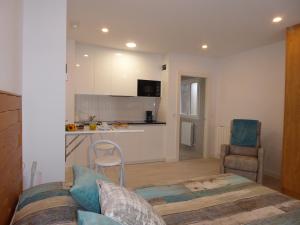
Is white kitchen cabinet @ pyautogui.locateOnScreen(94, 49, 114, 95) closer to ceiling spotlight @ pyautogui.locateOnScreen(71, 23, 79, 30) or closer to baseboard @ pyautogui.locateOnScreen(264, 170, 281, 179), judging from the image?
ceiling spotlight @ pyautogui.locateOnScreen(71, 23, 79, 30)

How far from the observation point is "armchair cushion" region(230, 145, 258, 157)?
3466 mm

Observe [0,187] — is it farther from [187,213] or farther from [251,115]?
[251,115]

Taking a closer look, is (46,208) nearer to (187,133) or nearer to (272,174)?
(272,174)

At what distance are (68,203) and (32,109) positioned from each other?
119cm

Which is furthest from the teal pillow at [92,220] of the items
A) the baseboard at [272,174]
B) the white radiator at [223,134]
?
the white radiator at [223,134]

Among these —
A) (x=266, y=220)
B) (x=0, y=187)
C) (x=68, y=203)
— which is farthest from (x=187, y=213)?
(x=0, y=187)

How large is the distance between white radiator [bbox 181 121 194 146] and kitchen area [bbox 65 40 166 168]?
4.22ft

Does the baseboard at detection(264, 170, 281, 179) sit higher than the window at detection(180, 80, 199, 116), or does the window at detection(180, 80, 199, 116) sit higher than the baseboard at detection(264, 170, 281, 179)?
the window at detection(180, 80, 199, 116)

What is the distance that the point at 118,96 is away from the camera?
15.4ft

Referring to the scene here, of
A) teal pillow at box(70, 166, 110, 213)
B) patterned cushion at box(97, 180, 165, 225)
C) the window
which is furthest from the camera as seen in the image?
the window

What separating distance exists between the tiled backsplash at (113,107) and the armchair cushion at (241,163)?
2192mm

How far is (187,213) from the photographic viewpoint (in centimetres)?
130

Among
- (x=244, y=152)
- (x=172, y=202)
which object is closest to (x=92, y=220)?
(x=172, y=202)

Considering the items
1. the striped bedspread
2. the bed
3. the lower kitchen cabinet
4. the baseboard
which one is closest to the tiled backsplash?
the lower kitchen cabinet
